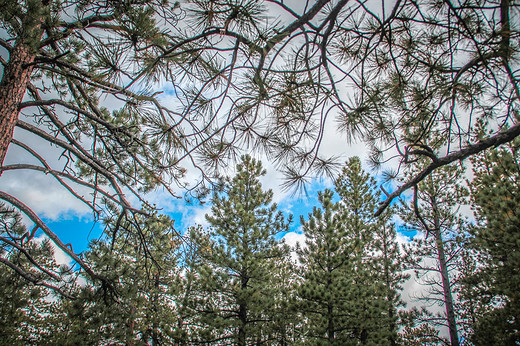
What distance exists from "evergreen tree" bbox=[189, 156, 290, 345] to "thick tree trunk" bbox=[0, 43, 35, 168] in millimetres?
4236

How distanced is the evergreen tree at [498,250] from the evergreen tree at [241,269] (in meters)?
5.64

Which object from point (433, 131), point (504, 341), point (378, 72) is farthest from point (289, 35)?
point (504, 341)

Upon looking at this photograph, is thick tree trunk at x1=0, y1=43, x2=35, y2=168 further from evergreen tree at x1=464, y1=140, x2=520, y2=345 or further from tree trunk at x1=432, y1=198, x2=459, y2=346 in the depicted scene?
tree trunk at x1=432, y1=198, x2=459, y2=346

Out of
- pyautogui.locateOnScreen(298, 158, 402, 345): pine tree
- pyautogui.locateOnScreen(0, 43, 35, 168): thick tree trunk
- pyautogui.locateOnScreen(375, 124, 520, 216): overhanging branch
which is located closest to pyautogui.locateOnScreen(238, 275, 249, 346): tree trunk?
pyautogui.locateOnScreen(298, 158, 402, 345): pine tree

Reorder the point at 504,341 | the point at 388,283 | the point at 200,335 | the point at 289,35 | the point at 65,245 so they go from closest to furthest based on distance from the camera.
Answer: the point at 289,35, the point at 65,245, the point at 504,341, the point at 200,335, the point at 388,283

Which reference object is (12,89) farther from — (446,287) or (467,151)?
(446,287)

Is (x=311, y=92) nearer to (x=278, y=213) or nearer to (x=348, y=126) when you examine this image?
(x=348, y=126)

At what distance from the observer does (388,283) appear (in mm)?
10750

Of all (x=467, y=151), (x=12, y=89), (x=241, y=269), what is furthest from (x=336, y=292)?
(x=12, y=89)

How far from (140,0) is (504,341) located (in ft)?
34.3

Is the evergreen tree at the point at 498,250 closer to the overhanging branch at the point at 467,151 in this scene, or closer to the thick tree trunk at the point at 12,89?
the overhanging branch at the point at 467,151

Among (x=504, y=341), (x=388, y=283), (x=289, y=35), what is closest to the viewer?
(x=289, y=35)

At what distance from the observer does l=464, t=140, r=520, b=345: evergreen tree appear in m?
5.06

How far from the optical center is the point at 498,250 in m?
5.72
